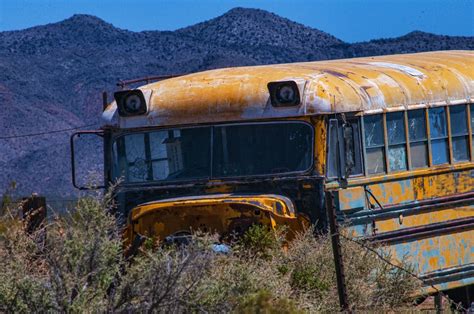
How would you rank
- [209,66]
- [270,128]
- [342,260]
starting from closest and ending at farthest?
[342,260] → [270,128] → [209,66]

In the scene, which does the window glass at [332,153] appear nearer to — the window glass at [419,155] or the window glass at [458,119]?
the window glass at [419,155]

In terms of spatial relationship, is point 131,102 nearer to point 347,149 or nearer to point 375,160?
point 347,149

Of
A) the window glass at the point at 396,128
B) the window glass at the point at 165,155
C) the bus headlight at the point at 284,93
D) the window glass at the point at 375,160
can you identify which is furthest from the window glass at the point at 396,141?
the window glass at the point at 165,155

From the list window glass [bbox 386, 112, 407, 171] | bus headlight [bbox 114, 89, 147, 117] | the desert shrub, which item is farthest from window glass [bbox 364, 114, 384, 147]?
the desert shrub

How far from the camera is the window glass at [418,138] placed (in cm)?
1151

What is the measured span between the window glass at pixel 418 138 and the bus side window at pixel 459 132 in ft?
1.35

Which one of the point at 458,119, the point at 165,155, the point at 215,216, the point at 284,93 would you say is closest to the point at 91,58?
the point at 458,119

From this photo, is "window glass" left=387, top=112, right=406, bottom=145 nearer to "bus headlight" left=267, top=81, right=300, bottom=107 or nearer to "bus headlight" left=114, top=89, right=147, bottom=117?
"bus headlight" left=267, top=81, right=300, bottom=107

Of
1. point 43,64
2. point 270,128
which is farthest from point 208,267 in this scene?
point 43,64

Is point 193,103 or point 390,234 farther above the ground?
point 193,103

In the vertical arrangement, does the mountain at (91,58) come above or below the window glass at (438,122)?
above

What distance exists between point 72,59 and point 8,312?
5471 centimetres

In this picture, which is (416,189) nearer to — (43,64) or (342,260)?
(342,260)

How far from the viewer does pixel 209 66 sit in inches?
1925
